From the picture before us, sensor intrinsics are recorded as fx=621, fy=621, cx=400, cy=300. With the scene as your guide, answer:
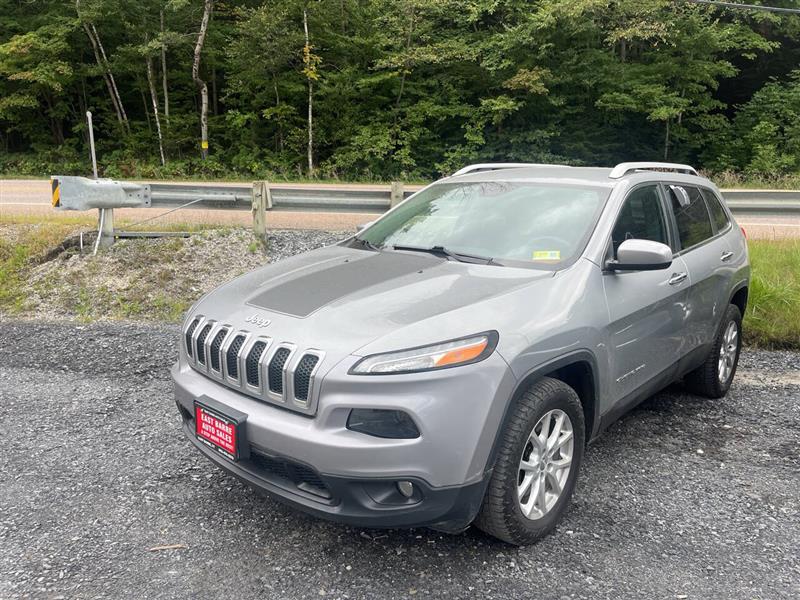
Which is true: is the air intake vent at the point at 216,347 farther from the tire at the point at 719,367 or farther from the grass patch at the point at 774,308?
the grass patch at the point at 774,308

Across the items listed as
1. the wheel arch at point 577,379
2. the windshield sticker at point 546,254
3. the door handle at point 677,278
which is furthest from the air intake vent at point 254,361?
the door handle at point 677,278

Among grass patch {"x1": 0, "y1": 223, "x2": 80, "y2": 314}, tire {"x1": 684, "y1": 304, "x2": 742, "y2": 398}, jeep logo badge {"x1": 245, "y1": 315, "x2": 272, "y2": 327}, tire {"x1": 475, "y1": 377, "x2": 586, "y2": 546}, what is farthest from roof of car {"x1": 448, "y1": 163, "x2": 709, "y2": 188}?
grass patch {"x1": 0, "y1": 223, "x2": 80, "y2": 314}

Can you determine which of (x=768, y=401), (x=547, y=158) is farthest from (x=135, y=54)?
(x=768, y=401)

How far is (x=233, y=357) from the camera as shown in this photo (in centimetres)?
280

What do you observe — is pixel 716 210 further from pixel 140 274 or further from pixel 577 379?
pixel 140 274

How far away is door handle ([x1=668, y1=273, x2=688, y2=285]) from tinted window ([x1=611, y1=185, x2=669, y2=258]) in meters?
0.23

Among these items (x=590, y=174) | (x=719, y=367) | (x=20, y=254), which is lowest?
(x=719, y=367)

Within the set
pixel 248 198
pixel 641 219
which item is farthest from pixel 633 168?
pixel 248 198

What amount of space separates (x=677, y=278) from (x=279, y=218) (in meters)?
8.87

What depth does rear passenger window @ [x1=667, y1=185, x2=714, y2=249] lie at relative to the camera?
165 inches

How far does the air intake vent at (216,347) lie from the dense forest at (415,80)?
19246 millimetres

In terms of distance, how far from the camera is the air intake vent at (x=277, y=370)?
8.50 feet

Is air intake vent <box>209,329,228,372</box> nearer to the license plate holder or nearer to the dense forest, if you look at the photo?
the license plate holder

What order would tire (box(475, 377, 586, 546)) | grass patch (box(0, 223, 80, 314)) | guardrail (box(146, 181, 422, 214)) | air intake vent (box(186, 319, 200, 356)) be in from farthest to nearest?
1. guardrail (box(146, 181, 422, 214))
2. grass patch (box(0, 223, 80, 314))
3. air intake vent (box(186, 319, 200, 356))
4. tire (box(475, 377, 586, 546))
